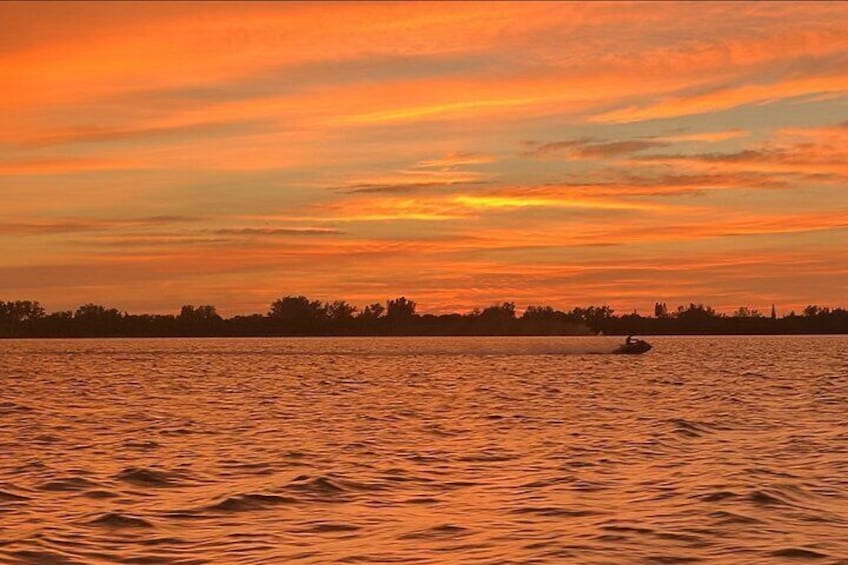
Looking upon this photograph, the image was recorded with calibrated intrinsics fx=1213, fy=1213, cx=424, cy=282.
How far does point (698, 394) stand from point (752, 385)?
12.1m

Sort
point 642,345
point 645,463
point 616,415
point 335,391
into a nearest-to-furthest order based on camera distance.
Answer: point 645,463 → point 616,415 → point 335,391 → point 642,345

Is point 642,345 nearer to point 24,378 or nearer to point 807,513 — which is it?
point 24,378

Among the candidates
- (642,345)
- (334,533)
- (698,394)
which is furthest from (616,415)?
(642,345)

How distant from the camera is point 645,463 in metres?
33.6

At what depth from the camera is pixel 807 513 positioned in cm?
2497

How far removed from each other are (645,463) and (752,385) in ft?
167

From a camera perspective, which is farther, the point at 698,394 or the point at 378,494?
the point at 698,394

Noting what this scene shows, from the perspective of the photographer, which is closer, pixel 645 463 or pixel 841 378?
pixel 645 463

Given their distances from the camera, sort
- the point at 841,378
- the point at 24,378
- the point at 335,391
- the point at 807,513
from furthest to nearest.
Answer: the point at 24,378, the point at 841,378, the point at 335,391, the point at 807,513

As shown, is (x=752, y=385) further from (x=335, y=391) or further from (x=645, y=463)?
(x=645, y=463)

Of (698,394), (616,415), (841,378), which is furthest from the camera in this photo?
(841,378)

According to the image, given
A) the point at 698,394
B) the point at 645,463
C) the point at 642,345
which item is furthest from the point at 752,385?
the point at 642,345

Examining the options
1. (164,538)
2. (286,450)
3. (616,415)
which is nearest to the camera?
(164,538)

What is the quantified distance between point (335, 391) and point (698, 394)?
23.1 m
